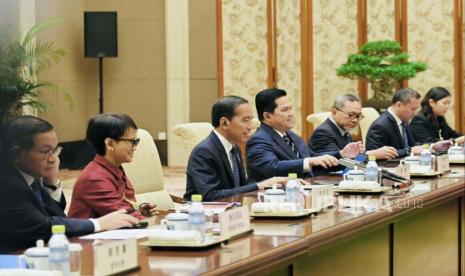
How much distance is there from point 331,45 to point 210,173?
6505 mm

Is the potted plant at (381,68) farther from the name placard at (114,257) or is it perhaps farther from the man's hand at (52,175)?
the name placard at (114,257)

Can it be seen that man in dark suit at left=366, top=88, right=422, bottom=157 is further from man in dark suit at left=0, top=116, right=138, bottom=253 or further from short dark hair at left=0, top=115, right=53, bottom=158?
short dark hair at left=0, top=115, right=53, bottom=158

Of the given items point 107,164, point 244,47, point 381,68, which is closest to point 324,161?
point 107,164

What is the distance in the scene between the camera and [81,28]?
11.1 metres

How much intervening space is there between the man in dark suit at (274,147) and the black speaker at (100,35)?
592 centimetres

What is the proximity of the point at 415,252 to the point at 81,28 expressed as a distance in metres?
7.74

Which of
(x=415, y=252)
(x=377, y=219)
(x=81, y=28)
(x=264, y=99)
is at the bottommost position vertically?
(x=415, y=252)

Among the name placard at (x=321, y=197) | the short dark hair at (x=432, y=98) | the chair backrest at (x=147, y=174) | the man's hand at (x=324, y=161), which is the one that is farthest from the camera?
the short dark hair at (x=432, y=98)

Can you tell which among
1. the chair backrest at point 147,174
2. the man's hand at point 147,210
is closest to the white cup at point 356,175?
the chair backrest at point 147,174

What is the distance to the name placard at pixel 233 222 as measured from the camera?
265 centimetres

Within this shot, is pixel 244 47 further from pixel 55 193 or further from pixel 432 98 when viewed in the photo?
pixel 55 193

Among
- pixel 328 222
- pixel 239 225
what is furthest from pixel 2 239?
pixel 328 222

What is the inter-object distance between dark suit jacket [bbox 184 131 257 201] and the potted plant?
544 cm

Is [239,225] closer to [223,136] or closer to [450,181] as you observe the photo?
[223,136]
